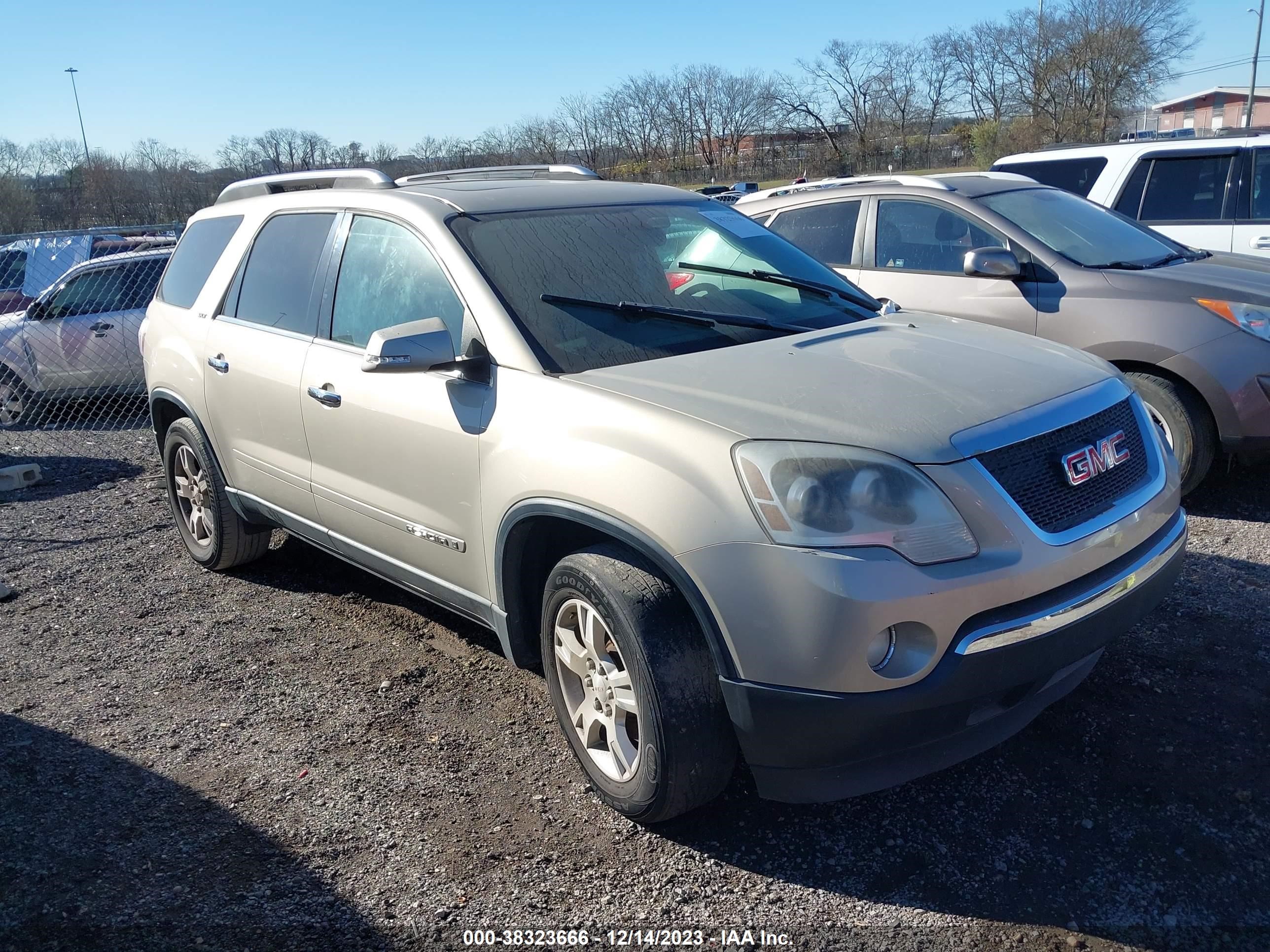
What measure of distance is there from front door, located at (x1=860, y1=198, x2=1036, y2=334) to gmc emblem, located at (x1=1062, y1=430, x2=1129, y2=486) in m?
2.93

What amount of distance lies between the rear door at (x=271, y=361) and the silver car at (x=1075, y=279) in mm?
3554

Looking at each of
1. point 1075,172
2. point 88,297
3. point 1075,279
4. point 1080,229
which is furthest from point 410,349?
point 88,297

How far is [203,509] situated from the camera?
5.48 m

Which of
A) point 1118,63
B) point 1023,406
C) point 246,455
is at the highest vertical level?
point 1118,63

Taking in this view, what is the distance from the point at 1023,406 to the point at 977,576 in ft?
2.02

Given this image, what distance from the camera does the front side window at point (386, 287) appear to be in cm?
361

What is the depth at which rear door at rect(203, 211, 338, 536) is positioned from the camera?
4.25 metres

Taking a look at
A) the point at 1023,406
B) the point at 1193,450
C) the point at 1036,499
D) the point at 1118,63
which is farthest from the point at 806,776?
the point at 1118,63

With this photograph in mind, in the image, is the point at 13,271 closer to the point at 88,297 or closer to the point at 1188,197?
the point at 88,297

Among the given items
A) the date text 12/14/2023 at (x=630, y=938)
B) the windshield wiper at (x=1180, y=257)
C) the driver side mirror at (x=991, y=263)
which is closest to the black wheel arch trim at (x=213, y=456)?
the date text 12/14/2023 at (x=630, y=938)

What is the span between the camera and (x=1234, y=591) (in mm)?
4363

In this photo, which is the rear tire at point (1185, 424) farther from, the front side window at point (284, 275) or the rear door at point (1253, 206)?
the front side window at point (284, 275)

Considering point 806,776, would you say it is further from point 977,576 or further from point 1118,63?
point 1118,63

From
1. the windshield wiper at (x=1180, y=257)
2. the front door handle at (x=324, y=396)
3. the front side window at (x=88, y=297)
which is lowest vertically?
the front side window at (x=88, y=297)
